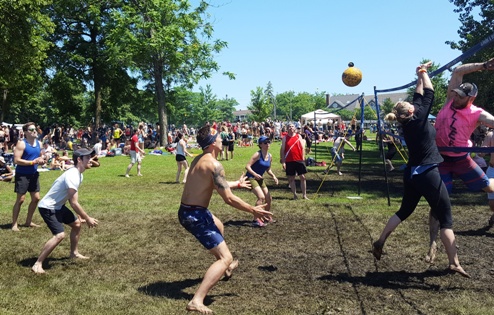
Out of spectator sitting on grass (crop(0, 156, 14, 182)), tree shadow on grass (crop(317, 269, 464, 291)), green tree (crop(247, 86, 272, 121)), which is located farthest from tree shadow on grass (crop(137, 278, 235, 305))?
green tree (crop(247, 86, 272, 121))

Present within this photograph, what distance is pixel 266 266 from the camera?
6.85m

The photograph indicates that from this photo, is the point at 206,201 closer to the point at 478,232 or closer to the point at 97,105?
the point at 478,232

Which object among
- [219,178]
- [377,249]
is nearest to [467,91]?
[377,249]

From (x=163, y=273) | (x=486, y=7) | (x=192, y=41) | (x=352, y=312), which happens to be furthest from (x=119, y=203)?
(x=486, y=7)

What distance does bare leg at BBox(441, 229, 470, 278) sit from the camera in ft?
19.6

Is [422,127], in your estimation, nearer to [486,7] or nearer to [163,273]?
[163,273]

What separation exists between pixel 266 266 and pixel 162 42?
31.9 m

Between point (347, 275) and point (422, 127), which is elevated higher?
point (422, 127)

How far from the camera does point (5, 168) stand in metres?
18.6

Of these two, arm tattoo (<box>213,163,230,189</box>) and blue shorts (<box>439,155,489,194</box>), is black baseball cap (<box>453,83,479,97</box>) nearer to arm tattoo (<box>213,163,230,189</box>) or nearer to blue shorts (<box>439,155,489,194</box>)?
blue shorts (<box>439,155,489,194</box>)

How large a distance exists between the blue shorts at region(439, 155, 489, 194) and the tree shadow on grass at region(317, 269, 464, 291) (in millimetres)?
1379

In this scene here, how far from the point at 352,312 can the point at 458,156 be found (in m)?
3.09

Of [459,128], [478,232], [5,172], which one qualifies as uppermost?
[459,128]

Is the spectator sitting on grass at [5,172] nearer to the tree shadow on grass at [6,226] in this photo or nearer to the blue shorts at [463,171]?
the tree shadow on grass at [6,226]
